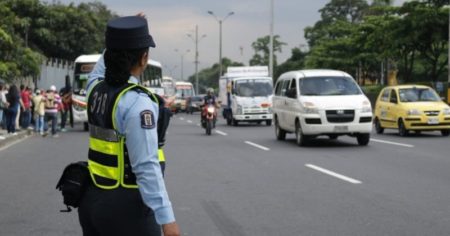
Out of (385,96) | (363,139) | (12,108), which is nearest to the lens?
(363,139)

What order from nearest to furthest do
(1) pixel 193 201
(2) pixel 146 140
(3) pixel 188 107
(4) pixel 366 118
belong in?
(2) pixel 146 140
(1) pixel 193 201
(4) pixel 366 118
(3) pixel 188 107

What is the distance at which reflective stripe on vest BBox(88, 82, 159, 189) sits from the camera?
10.8 feet

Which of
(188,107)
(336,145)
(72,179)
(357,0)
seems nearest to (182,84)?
(188,107)

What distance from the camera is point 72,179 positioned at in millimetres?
3438

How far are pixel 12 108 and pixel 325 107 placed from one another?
1121cm

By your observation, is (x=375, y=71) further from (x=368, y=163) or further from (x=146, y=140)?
(x=146, y=140)

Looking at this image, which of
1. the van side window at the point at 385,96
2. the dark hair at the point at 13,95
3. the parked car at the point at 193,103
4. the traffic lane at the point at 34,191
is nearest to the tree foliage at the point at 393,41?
the parked car at the point at 193,103

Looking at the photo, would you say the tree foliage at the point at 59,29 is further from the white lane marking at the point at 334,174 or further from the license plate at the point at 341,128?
the white lane marking at the point at 334,174

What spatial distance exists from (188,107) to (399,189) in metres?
48.1

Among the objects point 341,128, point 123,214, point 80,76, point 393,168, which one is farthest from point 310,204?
point 80,76

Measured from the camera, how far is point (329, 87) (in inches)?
733

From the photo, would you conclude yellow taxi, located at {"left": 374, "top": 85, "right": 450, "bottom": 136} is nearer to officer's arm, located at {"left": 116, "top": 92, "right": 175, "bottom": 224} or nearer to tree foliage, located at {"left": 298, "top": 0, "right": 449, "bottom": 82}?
tree foliage, located at {"left": 298, "top": 0, "right": 449, "bottom": 82}

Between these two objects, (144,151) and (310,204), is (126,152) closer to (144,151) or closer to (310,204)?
(144,151)

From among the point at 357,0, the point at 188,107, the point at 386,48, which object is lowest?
the point at 188,107
